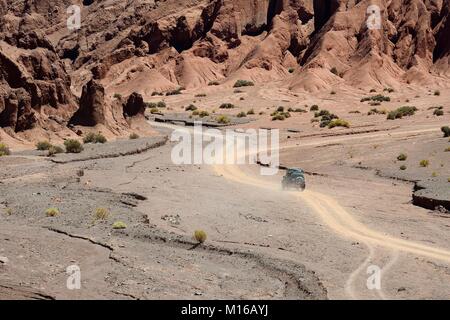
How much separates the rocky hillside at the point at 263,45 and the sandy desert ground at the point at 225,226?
39.5m

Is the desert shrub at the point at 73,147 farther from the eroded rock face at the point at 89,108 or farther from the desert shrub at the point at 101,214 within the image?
the desert shrub at the point at 101,214

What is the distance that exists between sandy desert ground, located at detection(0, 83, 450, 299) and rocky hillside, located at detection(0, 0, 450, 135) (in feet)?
130

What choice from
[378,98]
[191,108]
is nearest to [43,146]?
[191,108]

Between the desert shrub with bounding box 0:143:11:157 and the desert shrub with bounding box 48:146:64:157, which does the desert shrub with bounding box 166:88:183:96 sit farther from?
the desert shrub with bounding box 0:143:11:157

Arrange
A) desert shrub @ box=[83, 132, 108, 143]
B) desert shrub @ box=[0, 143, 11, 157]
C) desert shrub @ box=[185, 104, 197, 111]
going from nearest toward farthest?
desert shrub @ box=[0, 143, 11, 157], desert shrub @ box=[83, 132, 108, 143], desert shrub @ box=[185, 104, 197, 111]

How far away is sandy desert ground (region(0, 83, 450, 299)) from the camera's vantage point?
1265 centimetres

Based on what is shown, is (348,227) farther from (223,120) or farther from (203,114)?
(203,114)

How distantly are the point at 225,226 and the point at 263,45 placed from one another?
7361 cm

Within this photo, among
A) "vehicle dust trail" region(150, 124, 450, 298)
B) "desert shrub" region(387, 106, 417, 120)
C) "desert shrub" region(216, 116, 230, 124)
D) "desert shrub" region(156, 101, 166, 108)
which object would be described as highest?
"desert shrub" region(156, 101, 166, 108)

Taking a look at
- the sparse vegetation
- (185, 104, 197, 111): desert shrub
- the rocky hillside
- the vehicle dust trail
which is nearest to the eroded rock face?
the vehicle dust trail

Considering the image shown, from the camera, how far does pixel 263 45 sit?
89625mm

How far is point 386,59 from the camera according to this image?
80000mm

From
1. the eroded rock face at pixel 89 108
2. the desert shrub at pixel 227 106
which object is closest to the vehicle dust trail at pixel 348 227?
the eroded rock face at pixel 89 108
